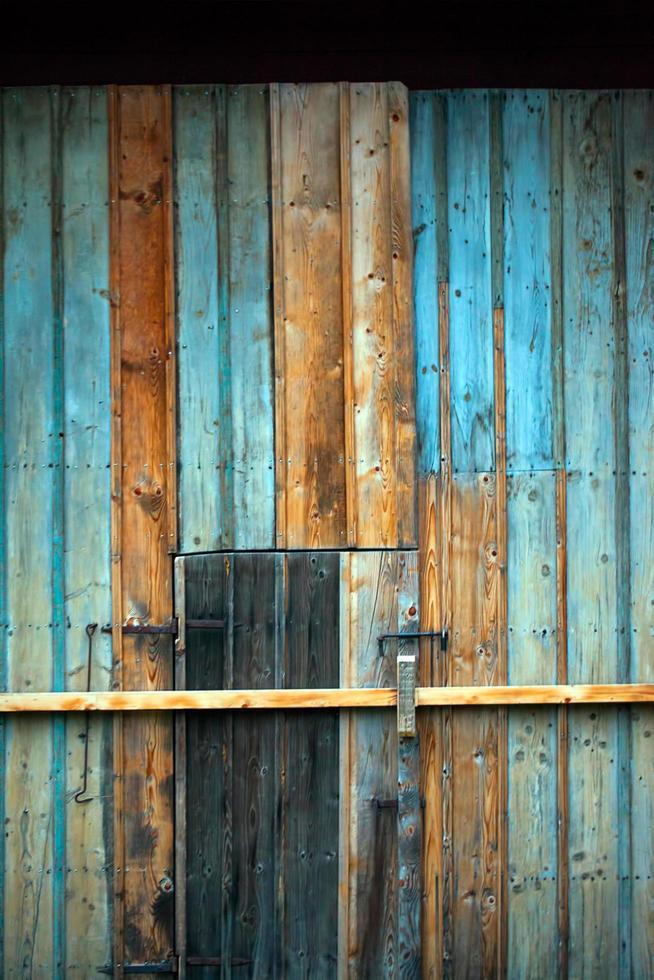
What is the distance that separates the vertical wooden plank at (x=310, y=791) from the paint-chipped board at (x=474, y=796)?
53 cm

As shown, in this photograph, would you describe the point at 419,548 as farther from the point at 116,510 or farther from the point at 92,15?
the point at 92,15

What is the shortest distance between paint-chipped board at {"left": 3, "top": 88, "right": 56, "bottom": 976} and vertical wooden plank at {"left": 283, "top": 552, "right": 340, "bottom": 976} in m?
1.05

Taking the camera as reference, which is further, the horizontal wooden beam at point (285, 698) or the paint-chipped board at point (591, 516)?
the paint-chipped board at point (591, 516)

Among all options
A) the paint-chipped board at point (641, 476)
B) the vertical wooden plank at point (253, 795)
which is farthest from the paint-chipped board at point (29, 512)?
the paint-chipped board at point (641, 476)

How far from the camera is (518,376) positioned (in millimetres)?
3658

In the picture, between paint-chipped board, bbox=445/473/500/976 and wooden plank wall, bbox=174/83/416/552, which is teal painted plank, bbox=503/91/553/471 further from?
paint-chipped board, bbox=445/473/500/976

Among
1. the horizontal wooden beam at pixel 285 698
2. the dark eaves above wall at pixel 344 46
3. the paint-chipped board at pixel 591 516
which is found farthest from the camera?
the dark eaves above wall at pixel 344 46

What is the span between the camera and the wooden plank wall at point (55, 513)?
358 centimetres

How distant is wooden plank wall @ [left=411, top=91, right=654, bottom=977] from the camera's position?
11.9ft

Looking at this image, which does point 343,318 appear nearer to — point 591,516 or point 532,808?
point 591,516

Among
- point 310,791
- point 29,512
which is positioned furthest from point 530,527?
point 29,512

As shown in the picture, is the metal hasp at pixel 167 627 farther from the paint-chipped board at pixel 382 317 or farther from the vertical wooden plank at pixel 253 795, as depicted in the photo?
the paint-chipped board at pixel 382 317

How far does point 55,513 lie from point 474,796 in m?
2.25

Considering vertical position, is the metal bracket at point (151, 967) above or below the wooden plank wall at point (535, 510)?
below
